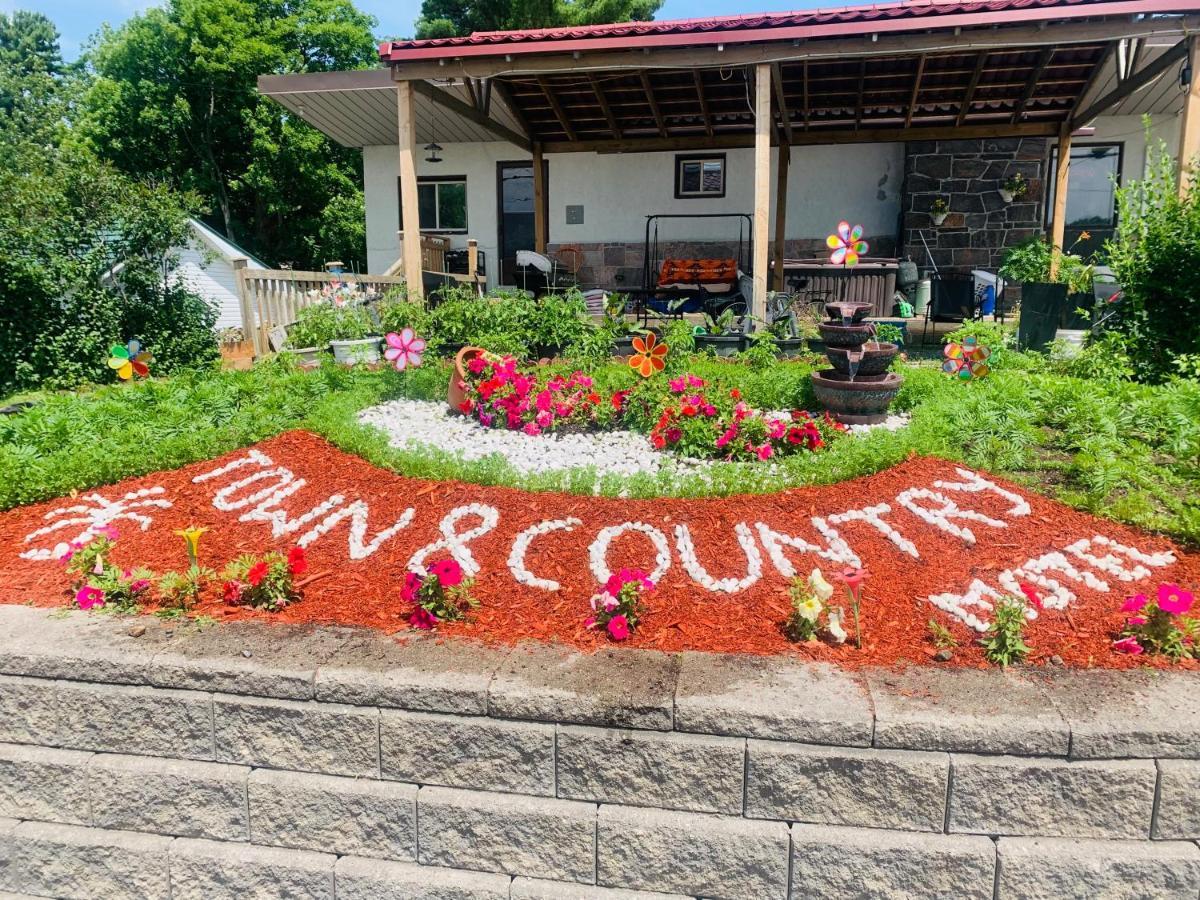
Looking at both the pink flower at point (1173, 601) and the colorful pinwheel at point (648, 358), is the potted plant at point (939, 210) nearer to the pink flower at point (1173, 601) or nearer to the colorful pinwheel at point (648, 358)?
the colorful pinwheel at point (648, 358)

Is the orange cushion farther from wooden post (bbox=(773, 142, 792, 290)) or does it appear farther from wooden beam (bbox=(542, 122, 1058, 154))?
wooden beam (bbox=(542, 122, 1058, 154))

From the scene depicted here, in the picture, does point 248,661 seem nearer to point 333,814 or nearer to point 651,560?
point 333,814

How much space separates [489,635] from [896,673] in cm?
127

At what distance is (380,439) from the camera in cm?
486

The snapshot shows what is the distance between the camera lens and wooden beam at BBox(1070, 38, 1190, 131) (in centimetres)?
805

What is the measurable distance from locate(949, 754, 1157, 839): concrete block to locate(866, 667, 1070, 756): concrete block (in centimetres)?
4

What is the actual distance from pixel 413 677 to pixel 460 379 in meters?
3.62

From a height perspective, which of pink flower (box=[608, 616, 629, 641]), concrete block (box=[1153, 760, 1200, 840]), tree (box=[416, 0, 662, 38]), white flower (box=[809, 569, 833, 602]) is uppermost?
tree (box=[416, 0, 662, 38])

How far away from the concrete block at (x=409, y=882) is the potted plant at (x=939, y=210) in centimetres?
1225

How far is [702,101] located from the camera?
11.5m

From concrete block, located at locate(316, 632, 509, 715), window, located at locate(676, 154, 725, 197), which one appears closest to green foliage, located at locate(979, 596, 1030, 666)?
concrete block, located at locate(316, 632, 509, 715)

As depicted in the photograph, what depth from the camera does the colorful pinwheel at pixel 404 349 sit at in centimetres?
623

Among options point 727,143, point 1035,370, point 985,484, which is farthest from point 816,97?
point 985,484

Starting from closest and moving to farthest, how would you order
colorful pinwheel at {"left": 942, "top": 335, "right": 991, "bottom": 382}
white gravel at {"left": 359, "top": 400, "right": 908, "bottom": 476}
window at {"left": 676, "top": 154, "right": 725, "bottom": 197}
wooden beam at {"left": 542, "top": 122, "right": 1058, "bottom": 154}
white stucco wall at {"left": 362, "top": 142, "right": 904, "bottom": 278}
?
white gravel at {"left": 359, "top": 400, "right": 908, "bottom": 476} < colorful pinwheel at {"left": 942, "top": 335, "right": 991, "bottom": 382} < wooden beam at {"left": 542, "top": 122, "right": 1058, "bottom": 154} < white stucco wall at {"left": 362, "top": 142, "right": 904, "bottom": 278} < window at {"left": 676, "top": 154, "right": 725, "bottom": 197}
